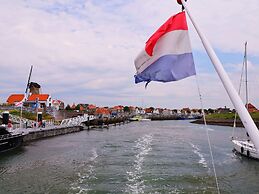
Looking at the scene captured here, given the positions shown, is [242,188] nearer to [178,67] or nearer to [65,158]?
[178,67]

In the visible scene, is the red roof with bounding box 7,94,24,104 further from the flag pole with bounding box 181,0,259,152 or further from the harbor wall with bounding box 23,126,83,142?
the flag pole with bounding box 181,0,259,152

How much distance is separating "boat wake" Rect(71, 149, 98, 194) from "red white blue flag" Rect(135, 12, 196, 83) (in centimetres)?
1149

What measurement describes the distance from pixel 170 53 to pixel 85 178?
575 inches

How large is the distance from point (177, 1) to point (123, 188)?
13.0 metres

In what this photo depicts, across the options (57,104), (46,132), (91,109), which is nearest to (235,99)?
(46,132)

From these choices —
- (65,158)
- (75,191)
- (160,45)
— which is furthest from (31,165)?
(160,45)

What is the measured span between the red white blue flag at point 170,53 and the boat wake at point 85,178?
452 inches

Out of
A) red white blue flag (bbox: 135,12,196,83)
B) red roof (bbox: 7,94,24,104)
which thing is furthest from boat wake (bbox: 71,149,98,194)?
red roof (bbox: 7,94,24,104)

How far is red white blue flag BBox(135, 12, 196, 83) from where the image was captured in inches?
239

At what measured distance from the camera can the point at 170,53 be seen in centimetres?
621

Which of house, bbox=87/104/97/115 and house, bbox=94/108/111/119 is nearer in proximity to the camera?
house, bbox=94/108/111/119

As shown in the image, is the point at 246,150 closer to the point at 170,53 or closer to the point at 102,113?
the point at 170,53

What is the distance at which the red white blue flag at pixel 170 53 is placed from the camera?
6070mm

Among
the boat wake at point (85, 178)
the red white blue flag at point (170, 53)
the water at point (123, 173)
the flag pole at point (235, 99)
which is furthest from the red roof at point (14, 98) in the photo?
the flag pole at point (235, 99)
